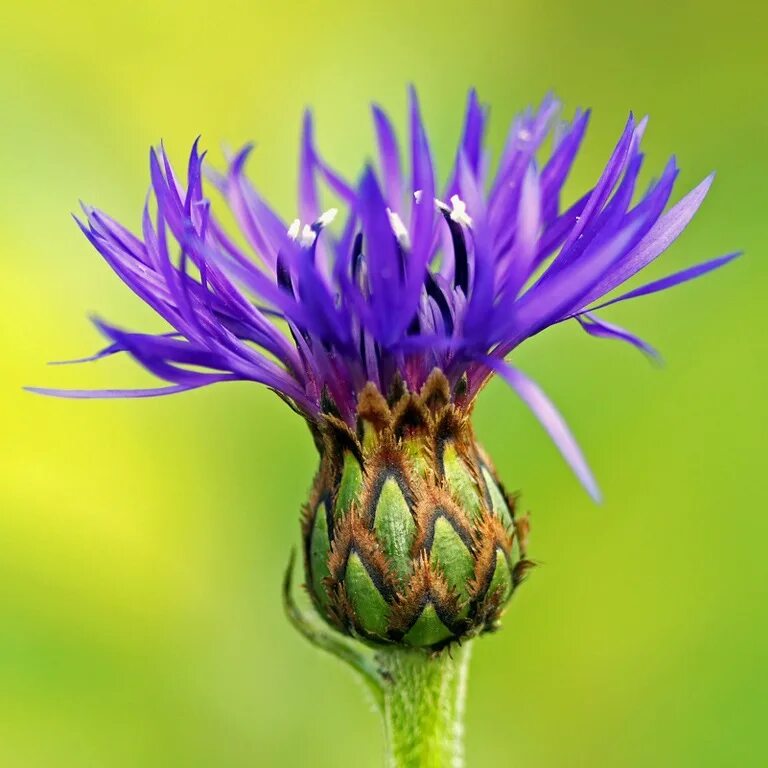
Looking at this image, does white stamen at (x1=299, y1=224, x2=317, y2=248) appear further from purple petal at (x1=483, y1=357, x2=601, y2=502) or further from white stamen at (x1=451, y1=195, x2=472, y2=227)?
purple petal at (x1=483, y1=357, x2=601, y2=502)

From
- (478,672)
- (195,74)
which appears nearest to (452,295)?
(478,672)

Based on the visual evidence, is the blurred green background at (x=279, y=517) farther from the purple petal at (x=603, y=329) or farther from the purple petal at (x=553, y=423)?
the purple petal at (x=553, y=423)

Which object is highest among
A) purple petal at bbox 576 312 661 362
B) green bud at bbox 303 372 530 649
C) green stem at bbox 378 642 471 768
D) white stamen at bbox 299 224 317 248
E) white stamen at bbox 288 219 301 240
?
white stamen at bbox 288 219 301 240

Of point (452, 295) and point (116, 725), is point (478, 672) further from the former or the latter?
point (452, 295)

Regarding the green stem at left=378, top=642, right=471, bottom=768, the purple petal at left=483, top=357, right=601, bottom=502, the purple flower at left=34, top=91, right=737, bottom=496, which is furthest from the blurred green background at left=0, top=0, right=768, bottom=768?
the purple petal at left=483, top=357, right=601, bottom=502

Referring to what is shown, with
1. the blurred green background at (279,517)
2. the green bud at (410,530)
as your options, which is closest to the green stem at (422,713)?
the green bud at (410,530)
